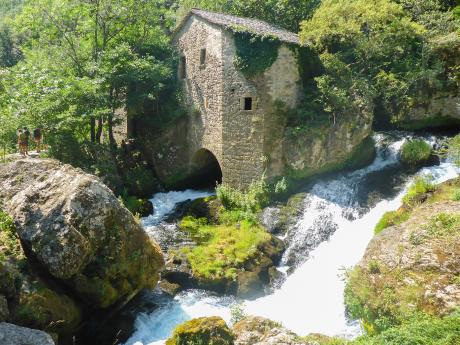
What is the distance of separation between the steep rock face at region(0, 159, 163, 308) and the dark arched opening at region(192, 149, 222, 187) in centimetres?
920

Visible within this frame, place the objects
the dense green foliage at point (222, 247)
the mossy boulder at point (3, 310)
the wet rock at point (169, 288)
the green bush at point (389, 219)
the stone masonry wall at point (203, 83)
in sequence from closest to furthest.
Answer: the mossy boulder at point (3, 310)
the wet rock at point (169, 288)
the green bush at point (389, 219)
the dense green foliage at point (222, 247)
the stone masonry wall at point (203, 83)

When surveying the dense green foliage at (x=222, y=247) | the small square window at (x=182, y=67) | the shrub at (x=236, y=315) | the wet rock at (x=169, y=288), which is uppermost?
the small square window at (x=182, y=67)

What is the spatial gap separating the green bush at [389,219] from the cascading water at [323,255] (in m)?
0.63

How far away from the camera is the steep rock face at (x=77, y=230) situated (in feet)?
29.5

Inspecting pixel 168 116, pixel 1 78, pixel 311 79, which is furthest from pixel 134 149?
pixel 311 79

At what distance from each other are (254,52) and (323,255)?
8295 millimetres

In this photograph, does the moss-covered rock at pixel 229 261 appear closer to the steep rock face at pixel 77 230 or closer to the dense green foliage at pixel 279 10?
the steep rock face at pixel 77 230

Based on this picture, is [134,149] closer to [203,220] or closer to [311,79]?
[203,220]

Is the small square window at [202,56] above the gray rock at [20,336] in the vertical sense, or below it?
above

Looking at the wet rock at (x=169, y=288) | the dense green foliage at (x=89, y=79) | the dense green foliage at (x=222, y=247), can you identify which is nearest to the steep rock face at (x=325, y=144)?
the dense green foliage at (x=222, y=247)

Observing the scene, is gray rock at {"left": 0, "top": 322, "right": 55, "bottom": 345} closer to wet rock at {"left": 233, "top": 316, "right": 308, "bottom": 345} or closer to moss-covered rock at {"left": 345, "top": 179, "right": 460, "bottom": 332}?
wet rock at {"left": 233, "top": 316, "right": 308, "bottom": 345}

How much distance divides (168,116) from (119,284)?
435 inches

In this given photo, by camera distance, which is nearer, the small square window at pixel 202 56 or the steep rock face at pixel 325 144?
the steep rock face at pixel 325 144

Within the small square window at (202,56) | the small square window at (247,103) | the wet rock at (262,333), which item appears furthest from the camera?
the small square window at (202,56)
